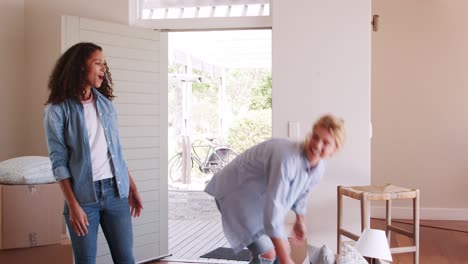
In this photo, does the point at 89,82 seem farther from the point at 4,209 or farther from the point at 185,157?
the point at 185,157

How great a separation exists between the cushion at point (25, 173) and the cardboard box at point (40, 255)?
380mm

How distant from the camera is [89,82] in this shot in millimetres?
2098

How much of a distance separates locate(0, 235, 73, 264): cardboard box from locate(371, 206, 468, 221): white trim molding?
362cm

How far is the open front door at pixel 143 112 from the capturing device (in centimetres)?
377

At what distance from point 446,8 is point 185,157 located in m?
4.27

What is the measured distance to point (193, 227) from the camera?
17.9 ft

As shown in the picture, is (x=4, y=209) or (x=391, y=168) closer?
(x=4, y=209)

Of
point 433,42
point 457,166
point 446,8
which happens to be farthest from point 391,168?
point 446,8

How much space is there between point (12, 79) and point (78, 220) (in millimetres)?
2544

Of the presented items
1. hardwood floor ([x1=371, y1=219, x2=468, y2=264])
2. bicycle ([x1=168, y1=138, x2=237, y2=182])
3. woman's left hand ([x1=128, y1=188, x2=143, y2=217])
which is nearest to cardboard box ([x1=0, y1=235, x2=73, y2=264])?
woman's left hand ([x1=128, y1=188, x2=143, y2=217])

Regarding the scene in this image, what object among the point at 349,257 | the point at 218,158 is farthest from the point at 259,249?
the point at 218,158

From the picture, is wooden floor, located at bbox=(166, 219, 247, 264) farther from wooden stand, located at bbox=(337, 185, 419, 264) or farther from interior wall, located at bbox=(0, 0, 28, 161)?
interior wall, located at bbox=(0, 0, 28, 161)

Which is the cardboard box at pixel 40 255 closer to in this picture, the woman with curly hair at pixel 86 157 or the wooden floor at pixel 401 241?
the woman with curly hair at pixel 86 157

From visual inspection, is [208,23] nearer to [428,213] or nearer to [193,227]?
[193,227]
